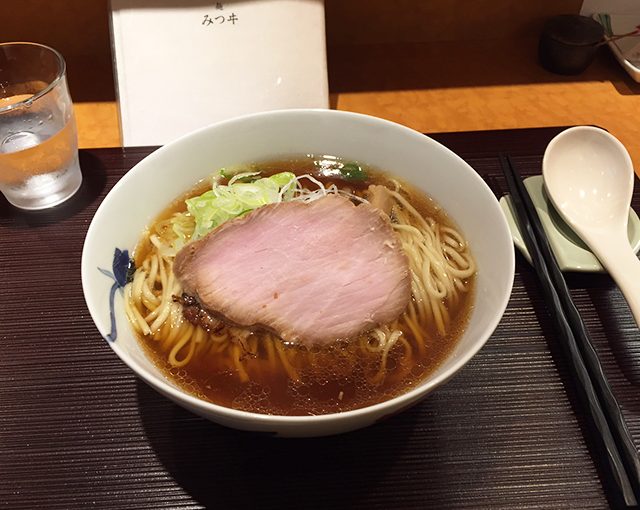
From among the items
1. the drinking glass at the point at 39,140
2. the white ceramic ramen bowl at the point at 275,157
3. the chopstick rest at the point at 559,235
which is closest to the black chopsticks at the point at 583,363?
the chopstick rest at the point at 559,235

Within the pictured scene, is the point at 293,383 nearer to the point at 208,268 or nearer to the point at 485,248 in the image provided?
the point at 208,268

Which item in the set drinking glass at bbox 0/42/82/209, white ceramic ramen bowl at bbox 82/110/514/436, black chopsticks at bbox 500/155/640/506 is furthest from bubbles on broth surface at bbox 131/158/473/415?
drinking glass at bbox 0/42/82/209

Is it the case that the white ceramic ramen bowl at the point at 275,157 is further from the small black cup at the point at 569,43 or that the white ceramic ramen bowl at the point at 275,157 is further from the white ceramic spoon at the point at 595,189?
the small black cup at the point at 569,43

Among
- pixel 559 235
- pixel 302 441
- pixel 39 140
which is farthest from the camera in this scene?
pixel 39 140

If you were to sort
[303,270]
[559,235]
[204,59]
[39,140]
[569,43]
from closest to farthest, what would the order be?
1. [303,270]
2. [559,235]
3. [39,140]
4. [204,59]
5. [569,43]

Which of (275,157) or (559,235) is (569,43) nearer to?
(559,235)

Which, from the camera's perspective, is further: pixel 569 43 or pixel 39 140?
pixel 569 43

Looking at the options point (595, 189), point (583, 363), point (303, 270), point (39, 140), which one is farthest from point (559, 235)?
point (39, 140)

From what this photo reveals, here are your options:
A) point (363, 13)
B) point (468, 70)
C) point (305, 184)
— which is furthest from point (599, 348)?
point (363, 13)
